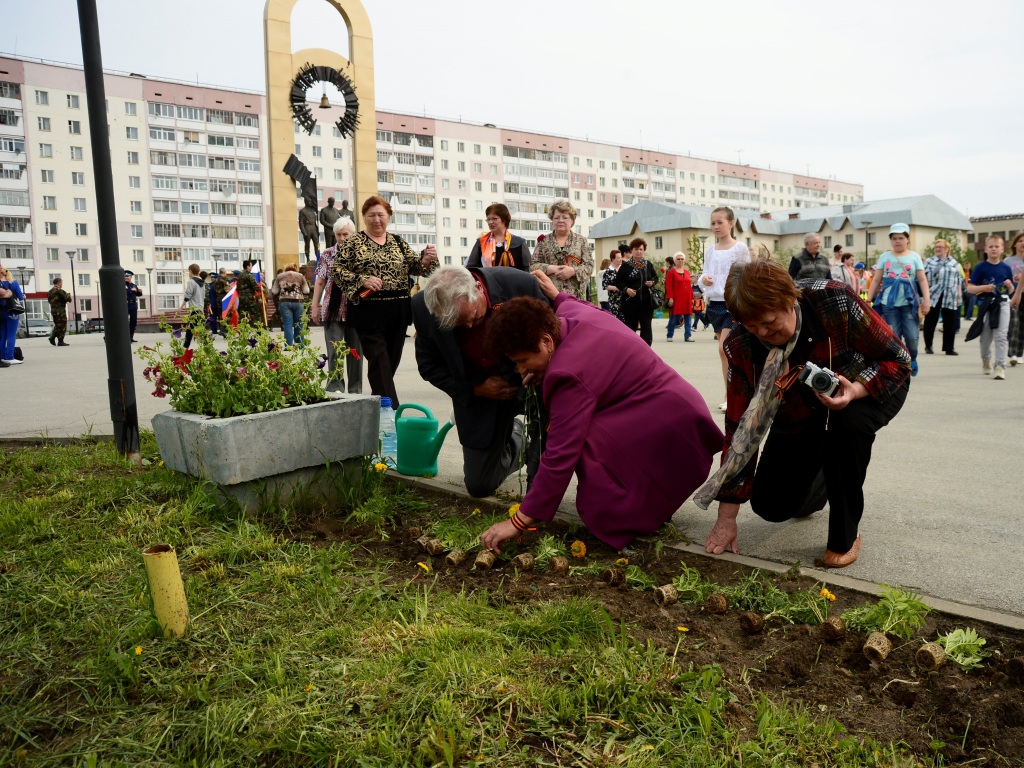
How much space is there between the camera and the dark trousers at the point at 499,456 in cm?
484

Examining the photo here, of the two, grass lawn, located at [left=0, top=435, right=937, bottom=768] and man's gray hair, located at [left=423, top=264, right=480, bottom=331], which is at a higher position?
man's gray hair, located at [left=423, top=264, right=480, bottom=331]

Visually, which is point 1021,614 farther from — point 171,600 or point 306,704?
point 171,600

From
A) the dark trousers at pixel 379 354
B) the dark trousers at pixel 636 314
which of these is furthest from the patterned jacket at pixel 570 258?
the dark trousers at pixel 636 314

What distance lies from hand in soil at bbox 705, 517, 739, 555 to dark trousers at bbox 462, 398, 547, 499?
125cm

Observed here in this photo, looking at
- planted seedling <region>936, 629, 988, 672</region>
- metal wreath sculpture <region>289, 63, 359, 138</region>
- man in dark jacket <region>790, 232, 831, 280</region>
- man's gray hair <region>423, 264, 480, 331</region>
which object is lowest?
planted seedling <region>936, 629, 988, 672</region>

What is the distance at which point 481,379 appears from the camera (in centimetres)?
487

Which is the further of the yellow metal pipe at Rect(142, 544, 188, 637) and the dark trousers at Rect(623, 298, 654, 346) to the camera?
the dark trousers at Rect(623, 298, 654, 346)

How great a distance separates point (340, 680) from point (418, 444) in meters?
2.80

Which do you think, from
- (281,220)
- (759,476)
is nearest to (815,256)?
(759,476)

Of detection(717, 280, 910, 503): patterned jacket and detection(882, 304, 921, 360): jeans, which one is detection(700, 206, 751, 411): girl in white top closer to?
detection(882, 304, 921, 360): jeans

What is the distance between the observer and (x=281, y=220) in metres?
24.7

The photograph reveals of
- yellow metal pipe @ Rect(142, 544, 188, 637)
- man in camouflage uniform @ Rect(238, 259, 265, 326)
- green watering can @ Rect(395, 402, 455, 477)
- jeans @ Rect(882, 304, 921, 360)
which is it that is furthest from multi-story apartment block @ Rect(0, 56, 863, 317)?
yellow metal pipe @ Rect(142, 544, 188, 637)

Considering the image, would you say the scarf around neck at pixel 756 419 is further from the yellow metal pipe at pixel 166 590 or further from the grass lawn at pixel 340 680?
the yellow metal pipe at pixel 166 590

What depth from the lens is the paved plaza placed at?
3.60 metres
